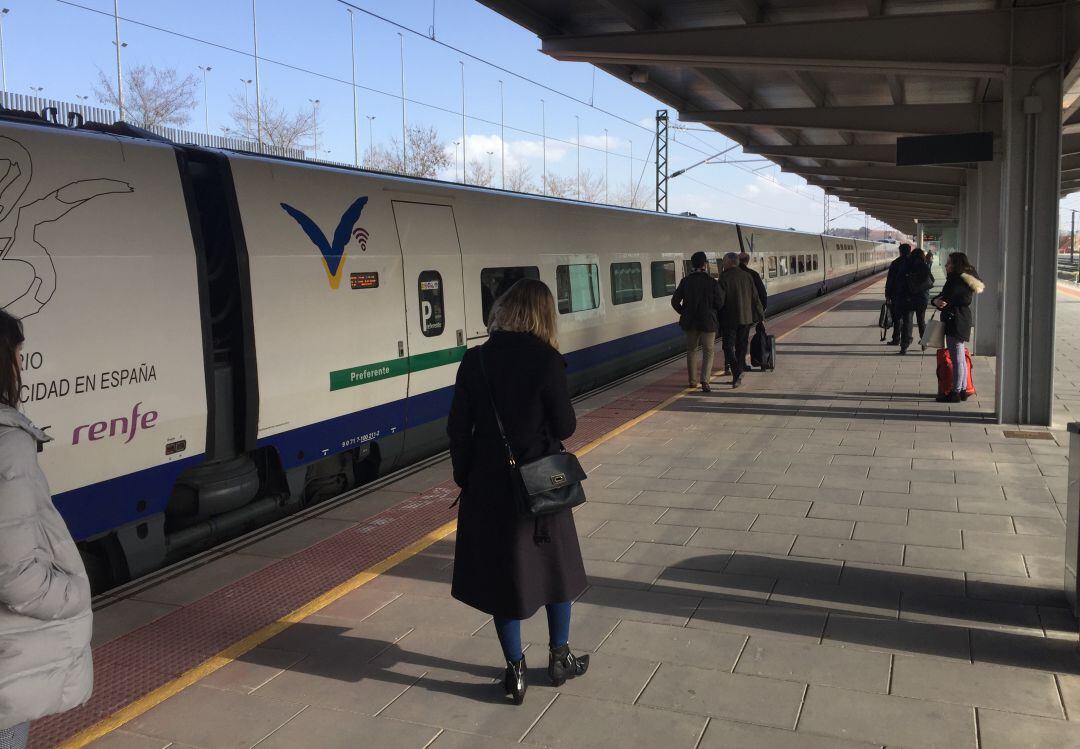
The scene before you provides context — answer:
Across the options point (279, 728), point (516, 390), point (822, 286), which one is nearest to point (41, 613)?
point (279, 728)

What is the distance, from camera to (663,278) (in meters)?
14.5

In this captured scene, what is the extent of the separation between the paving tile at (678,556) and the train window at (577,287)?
536cm

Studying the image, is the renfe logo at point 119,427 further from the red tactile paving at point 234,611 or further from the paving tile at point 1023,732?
the paving tile at point 1023,732

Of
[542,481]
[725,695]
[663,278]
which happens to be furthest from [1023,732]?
[663,278]

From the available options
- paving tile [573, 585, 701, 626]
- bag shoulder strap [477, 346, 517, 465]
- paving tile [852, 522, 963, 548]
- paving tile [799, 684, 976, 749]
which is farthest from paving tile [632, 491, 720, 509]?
bag shoulder strap [477, 346, 517, 465]

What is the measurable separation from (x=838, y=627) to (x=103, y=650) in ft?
10.9

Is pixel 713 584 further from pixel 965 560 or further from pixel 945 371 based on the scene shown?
pixel 945 371

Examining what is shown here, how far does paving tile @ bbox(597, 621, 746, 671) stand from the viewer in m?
3.77

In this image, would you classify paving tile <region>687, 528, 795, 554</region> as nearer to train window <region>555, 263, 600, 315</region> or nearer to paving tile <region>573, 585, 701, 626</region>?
paving tile <region>573, 585, 701, 626</region>

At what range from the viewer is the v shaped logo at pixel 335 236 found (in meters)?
5.98

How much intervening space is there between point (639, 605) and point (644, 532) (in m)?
1.15

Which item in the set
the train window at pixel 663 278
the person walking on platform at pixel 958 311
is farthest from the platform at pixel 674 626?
the train window at pixel 663 278

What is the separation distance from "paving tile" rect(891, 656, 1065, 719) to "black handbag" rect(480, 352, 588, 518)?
1483 mm

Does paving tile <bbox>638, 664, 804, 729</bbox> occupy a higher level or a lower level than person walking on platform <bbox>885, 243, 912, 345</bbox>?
lower
